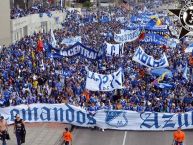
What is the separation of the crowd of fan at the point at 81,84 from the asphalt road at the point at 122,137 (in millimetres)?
1020

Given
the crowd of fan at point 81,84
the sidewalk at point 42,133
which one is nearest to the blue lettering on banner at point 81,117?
the crowd of fan at point 81,84

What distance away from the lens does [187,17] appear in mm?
12258

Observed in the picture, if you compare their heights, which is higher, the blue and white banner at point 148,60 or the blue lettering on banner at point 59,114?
the blue and white banner at point 148,60

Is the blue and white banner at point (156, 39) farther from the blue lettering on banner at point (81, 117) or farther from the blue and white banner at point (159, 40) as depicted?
the blue lettering on banner at point (81, 117)

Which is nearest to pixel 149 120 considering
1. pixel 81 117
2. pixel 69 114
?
pixel 81 117

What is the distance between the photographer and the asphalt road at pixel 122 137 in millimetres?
21734

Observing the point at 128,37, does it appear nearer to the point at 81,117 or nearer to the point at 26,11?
the point at 81,117

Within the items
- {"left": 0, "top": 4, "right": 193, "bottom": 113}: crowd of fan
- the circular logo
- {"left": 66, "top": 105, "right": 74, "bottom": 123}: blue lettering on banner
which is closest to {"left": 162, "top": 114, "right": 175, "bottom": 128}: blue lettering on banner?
{"left": 0, "top": 4, "right": 193, "bottom": 113}: crowd of fan

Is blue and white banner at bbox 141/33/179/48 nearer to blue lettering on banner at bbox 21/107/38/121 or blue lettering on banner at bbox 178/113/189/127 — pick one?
blue lettering on banner at bbox 178/113/189/127

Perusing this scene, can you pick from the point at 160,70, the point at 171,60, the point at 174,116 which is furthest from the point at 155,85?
the point at 171,60

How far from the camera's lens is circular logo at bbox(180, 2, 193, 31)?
12.2m

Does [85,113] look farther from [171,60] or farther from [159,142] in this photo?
[171,60]

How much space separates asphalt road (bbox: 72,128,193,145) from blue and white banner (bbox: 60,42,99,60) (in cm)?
749

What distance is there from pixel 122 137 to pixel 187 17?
36.0 feet
